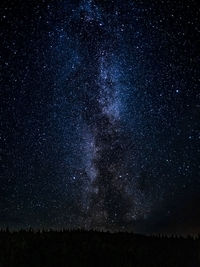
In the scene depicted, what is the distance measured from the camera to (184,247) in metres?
15.7

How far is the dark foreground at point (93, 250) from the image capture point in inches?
517

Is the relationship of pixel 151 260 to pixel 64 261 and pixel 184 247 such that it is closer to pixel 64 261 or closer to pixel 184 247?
pixel 184 247

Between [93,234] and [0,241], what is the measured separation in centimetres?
328

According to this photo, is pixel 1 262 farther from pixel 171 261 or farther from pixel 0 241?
pixel 171 261

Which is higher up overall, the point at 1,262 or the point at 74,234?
the point at 74,234

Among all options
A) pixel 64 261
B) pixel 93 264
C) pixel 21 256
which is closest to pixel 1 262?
pixel 21 256

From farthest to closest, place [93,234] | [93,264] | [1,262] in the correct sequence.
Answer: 1. [93,234]
2. [93,264]
3. [1,262]

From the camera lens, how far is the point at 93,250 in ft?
46.3

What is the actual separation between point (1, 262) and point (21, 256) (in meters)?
0.61

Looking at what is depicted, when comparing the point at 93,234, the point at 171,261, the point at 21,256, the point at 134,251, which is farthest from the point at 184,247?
the point at 21,256

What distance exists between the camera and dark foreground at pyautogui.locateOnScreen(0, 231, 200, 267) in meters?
13.1

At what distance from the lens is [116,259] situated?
1426 cm

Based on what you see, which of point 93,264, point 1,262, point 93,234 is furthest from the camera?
point 93,234

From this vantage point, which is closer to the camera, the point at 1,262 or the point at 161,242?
the point at 1,262
